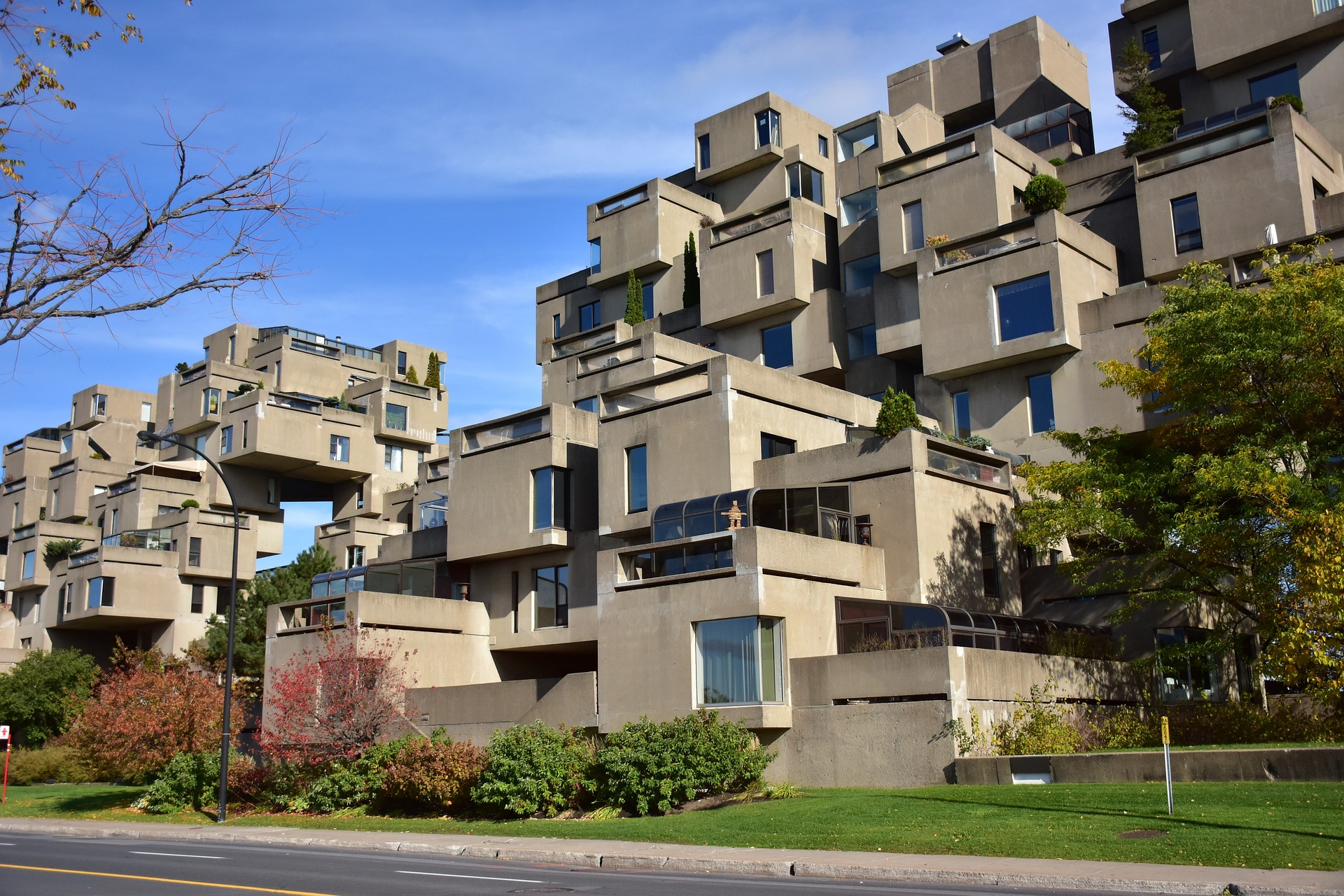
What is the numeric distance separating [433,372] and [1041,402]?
60.2 meters

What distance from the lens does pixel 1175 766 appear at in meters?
21.3

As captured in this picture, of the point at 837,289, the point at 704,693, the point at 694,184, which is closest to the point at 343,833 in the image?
the point at 704,693

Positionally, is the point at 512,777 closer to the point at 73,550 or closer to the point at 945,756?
the point at 945,756

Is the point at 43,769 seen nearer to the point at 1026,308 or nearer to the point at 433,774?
the point at 433,774

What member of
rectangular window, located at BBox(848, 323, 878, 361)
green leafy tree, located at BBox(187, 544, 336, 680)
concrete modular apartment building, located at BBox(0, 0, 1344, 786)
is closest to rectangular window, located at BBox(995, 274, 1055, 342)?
concrete modular apartment building, located at BBox(0, 0, 1344, 786)

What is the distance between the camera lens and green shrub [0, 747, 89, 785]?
5181 centimetres

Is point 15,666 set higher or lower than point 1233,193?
lower

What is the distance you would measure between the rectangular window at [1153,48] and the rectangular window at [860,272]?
16020mm

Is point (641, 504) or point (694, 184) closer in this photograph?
point (641, 504)

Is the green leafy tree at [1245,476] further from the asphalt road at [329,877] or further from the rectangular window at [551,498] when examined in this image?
the rectangular window at [551,498]

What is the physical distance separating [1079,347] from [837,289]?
1330 cm

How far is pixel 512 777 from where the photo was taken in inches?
1054

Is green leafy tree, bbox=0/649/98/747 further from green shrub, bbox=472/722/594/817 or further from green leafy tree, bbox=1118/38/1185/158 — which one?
green leafy tree, bbox=1118/38/1185/158

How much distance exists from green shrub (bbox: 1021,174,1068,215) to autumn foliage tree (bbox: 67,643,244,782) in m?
31.2
